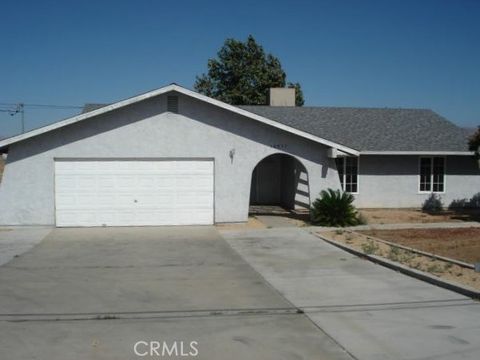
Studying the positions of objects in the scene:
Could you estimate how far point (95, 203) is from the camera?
17.9 meters

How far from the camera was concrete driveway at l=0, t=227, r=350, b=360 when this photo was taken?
6.60 meters

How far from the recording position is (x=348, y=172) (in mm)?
23016

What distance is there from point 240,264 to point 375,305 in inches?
160

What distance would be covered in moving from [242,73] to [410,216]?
27.7m

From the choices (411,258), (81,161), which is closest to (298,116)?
(81,161)

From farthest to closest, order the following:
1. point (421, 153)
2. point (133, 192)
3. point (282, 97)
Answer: point (282, 97)
point (421, 153)
point (133, 192)

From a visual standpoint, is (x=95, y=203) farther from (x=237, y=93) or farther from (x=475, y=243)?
(x=237, y=93)

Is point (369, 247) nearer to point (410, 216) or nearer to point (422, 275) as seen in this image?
point (422, 275)

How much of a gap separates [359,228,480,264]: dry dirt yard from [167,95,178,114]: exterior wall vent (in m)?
7.23

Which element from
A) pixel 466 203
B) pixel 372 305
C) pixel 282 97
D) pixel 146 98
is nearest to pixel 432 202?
pixel 466 203

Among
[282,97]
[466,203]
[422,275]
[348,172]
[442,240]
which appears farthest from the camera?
[282,97]

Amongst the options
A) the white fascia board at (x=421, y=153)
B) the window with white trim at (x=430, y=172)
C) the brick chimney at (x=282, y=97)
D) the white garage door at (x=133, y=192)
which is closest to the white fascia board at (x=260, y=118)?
the white garage door at (x=133, y=192)

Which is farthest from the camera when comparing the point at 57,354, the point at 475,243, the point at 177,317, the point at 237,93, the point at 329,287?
the point at 237,93

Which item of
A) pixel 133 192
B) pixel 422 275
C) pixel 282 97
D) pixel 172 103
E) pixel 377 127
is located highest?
pixel 282 97
